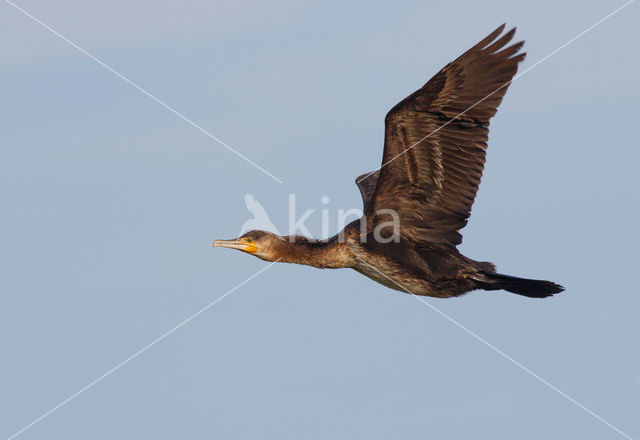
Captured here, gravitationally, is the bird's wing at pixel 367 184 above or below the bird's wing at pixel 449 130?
below

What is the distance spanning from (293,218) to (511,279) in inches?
125

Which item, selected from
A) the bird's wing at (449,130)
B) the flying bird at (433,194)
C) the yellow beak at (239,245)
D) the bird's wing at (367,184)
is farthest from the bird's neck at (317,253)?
the bird's wing at (367,184)

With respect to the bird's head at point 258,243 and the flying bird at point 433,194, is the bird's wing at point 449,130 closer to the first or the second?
the flying bird at point 433,194

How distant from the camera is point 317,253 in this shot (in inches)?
560

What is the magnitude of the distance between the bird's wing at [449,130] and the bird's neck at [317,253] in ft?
2.80

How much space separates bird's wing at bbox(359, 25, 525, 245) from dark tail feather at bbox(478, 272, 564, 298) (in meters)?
0.68

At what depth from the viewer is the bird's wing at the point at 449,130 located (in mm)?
12742

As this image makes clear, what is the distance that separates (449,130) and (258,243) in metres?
2.84

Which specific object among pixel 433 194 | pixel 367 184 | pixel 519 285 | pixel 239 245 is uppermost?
pixel 433 194

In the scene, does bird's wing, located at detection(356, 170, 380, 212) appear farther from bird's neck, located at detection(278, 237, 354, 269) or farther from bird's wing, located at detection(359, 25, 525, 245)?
bird's wing, located at detection(359, 25, 525, 245)

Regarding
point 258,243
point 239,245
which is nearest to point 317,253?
point 258,243

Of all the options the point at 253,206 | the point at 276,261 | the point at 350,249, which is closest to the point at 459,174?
the point at 350,249

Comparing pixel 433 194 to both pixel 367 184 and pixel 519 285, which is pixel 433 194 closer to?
pixel 519 285

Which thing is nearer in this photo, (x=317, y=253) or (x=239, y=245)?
(x=317, y=253)
